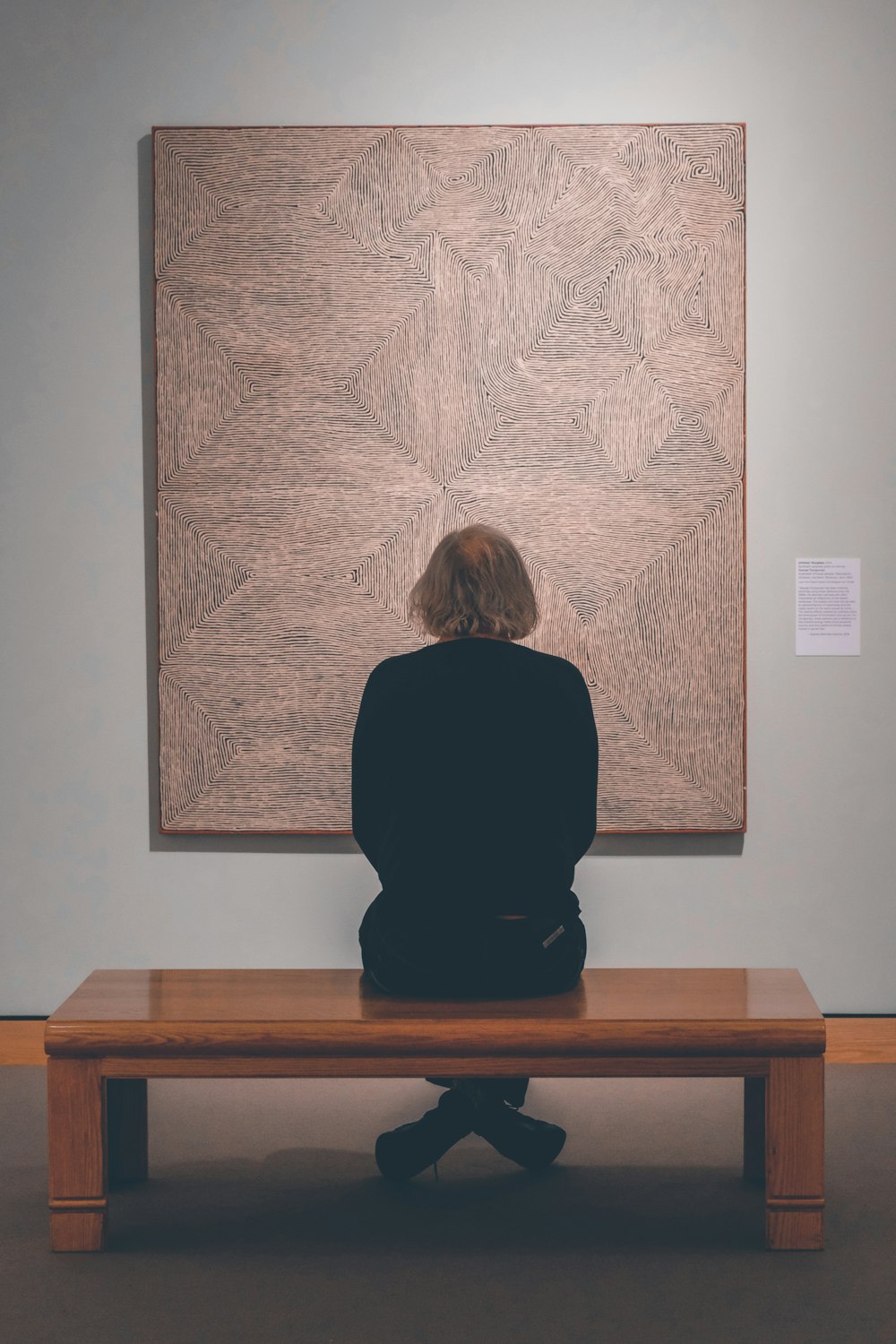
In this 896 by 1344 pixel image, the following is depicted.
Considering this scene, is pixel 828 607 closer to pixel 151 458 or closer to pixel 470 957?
pixel 470 957

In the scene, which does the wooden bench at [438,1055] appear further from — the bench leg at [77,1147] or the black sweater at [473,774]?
the black sweater at [473,774]

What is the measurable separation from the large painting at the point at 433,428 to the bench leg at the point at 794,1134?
114cm

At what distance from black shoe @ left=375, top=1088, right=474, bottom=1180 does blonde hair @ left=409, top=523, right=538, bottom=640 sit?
92 centimetres

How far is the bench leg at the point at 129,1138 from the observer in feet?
7.98

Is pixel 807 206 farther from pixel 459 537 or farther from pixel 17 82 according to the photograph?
pixel 17 82

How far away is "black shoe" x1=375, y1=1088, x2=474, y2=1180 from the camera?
242cm

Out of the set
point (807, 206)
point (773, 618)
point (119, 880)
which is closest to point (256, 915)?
point (119, 880)

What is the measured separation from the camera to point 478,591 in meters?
2.35

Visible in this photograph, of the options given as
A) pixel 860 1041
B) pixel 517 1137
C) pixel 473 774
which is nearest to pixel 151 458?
pixel 473 774

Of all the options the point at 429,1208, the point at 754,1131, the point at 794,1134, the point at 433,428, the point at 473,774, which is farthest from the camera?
the point at 433,428

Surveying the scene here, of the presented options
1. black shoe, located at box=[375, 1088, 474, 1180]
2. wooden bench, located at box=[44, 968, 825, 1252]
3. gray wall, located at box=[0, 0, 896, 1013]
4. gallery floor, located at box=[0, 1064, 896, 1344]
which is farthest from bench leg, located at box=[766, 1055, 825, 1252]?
gray wall, located at box=[0, 0, 896, 1013]

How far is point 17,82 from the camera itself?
10.6 ft

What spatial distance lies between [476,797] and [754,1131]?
35.9 inches

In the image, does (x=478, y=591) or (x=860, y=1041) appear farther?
(x=860, y=1041)
